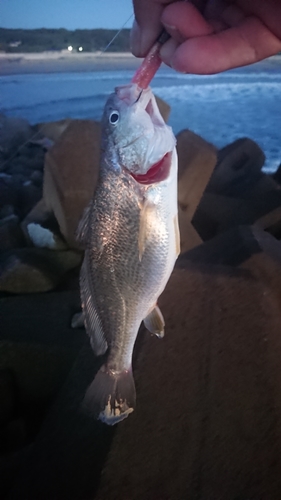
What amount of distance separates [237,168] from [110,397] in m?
6.37

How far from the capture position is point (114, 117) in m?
1.84

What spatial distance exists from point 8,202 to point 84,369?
5508 mm

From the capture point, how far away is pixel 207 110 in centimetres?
1856

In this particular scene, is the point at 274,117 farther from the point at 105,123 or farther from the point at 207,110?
the point at 105,123

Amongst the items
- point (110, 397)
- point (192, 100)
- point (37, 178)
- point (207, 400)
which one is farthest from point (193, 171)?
point (192, 100)

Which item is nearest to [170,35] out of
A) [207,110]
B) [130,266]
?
[130,266]

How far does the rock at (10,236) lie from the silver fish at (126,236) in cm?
390

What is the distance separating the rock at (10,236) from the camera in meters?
5.41

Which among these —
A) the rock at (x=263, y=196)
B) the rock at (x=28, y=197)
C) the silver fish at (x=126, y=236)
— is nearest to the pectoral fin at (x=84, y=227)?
the silver fish at (x=126, y=236)

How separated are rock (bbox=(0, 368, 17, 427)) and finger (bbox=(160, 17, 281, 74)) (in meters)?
2.96

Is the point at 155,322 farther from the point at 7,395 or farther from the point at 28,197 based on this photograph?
the point at 28,197

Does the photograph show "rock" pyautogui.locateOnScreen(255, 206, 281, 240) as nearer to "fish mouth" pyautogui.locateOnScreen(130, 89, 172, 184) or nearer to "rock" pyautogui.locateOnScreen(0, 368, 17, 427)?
"fish mouth" pyautogui.locateOnScreen(130, 89, 172, 184)

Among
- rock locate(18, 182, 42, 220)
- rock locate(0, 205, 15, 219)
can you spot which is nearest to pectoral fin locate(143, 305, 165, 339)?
rock locate(0, 205, 15, 219)

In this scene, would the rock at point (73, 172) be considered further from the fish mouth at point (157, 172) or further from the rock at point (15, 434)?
the fish mouth at point (157, 172)
